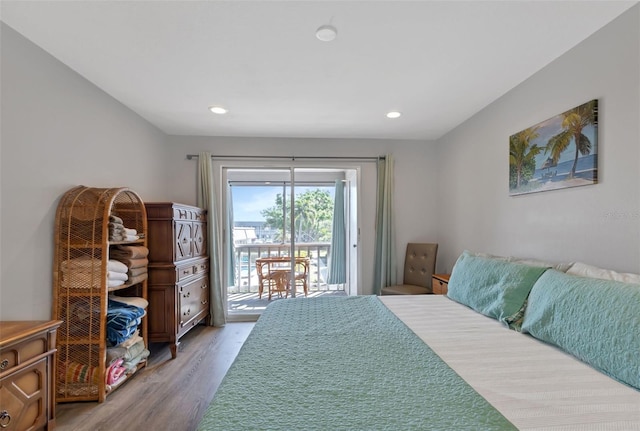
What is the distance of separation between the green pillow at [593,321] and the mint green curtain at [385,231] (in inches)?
88.8

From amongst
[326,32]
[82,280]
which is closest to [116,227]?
[82,280]

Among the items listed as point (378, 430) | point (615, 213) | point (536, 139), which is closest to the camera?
point (378, 430)

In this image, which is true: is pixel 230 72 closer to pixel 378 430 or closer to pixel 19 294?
pixel 19 294

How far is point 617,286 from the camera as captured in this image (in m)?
1.26

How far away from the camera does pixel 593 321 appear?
1.25 meters

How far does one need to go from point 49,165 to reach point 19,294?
84cm

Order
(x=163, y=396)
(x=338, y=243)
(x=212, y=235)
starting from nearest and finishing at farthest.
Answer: (x=163, y=396), (x=212, y=235), (x=338, y=243)

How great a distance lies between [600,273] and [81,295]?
318 cm

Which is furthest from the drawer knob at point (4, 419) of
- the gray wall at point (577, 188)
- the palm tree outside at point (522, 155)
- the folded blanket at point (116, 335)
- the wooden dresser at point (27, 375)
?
the palm tree outside at point (522, 155)

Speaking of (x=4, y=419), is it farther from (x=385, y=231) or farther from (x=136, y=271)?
(x=385, y=231)

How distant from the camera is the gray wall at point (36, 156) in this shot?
173 centimetres

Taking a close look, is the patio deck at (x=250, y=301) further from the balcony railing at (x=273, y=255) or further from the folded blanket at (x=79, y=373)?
the folded blanket at (x=79, y=373)

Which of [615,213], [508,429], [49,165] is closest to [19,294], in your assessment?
[49,165]

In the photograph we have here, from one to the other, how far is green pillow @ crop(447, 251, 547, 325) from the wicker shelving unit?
8.45 feet
